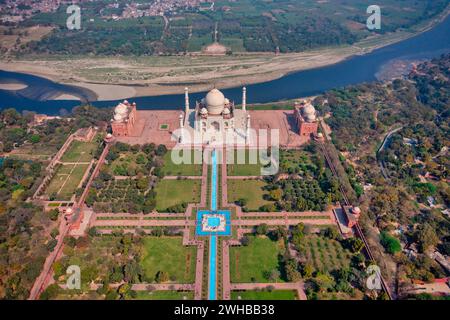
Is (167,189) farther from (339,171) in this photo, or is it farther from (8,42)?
(8,42)

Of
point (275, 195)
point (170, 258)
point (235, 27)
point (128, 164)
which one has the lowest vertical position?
point (170, 258)

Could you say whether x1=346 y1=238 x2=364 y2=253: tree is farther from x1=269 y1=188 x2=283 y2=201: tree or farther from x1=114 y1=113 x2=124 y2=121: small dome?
x1=114 y1=113 x2=124 y2=121: small dome

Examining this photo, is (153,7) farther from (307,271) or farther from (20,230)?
(307,271)
